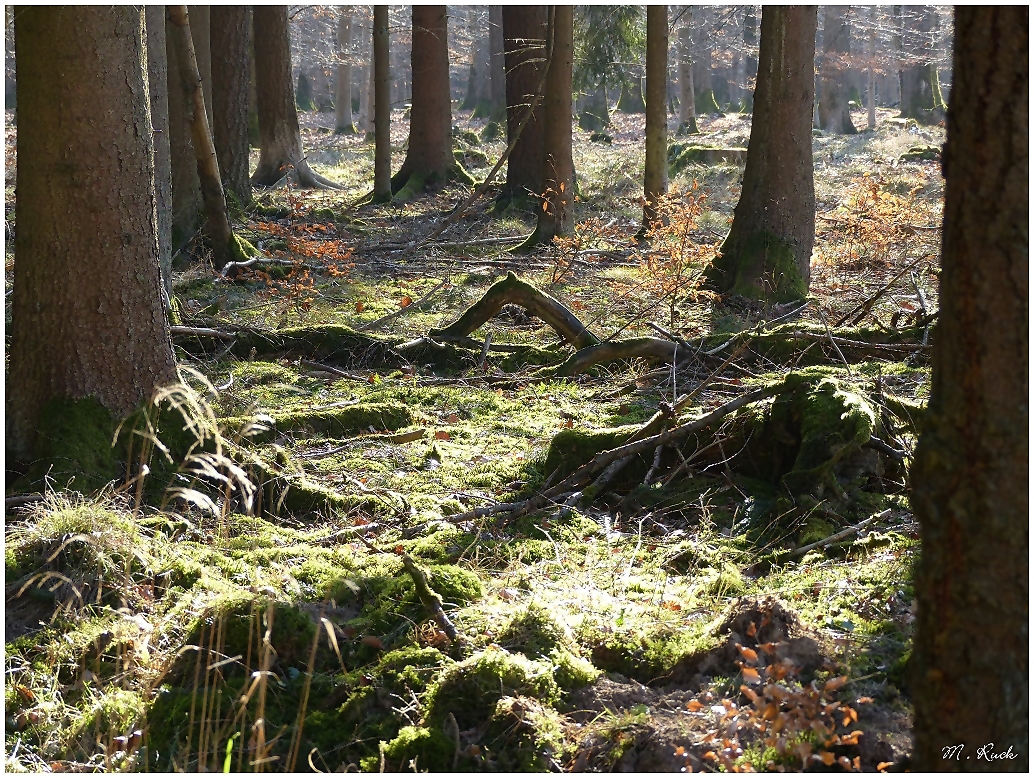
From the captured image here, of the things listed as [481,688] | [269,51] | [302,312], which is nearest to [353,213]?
[269,51]

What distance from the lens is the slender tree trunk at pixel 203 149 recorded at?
9.32m

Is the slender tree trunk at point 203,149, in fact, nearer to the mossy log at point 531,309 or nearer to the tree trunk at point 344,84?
the mossy log at point 531,309

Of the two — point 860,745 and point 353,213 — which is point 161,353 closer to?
point 860,745

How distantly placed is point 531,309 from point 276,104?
12934mm

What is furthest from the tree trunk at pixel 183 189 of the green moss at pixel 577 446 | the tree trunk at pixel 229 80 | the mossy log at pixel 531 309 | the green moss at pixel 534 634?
the green moss at pixel 534 634

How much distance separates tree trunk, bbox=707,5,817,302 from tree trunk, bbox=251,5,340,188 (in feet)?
32.1

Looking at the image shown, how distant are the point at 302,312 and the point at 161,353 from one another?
4.92 metres

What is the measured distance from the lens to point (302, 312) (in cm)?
996

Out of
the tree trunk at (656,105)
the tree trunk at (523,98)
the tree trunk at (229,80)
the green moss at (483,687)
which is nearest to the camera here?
the green moss at (483,687)

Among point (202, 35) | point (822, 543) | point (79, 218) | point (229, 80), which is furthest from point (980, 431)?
point (229, 80)

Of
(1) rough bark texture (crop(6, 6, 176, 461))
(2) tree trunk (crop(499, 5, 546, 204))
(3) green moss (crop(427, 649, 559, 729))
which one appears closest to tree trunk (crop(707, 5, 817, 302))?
(2) tree trunk (crop(499, 5, 546, 204))

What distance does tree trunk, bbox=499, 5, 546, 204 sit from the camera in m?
16.2

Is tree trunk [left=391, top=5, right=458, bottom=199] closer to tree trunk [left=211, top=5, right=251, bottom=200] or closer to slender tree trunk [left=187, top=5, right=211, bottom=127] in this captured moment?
tree trunk [left=211, top=5, right=251, bottom=200]

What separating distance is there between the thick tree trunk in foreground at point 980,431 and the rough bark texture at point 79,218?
421 cm
